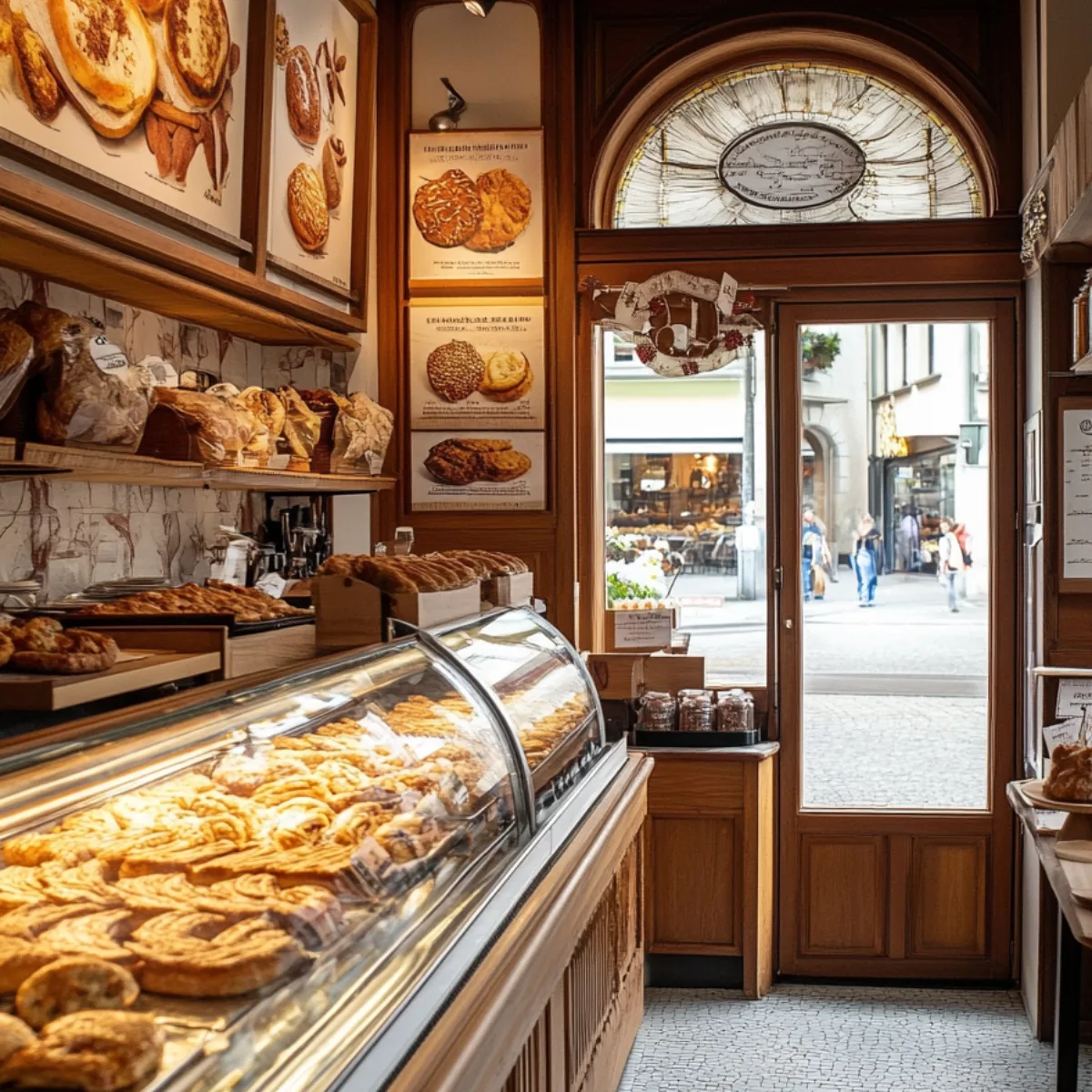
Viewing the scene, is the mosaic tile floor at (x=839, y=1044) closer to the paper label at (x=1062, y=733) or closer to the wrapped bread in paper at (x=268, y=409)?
the paper label at (x=1062, y=733)

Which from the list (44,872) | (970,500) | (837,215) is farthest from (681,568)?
(44,872)

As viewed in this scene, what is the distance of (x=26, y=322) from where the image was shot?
2.52 metres

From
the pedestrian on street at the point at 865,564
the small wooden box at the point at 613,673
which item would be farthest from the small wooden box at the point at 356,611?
the pedestrian on street at the point at 865,564

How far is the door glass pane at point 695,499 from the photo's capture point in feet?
16.6

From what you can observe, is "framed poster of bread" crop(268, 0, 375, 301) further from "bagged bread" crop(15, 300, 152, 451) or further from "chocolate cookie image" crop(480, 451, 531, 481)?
"bagged bread" crop(15, 300, 152, 451)

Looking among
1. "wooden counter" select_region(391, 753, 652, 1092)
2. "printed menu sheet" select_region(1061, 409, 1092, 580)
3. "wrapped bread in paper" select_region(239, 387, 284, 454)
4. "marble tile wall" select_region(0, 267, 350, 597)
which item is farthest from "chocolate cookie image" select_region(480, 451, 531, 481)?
"printed menu sheet" select_region(1061, 409, 1092, 580)

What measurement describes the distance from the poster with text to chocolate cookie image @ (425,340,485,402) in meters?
0.54

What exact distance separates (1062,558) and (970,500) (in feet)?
1.92

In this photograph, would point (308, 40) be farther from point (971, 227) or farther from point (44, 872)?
point (44, 872)

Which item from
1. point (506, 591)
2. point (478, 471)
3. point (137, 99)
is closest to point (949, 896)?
point (506, 591)

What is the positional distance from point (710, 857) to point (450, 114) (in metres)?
2.95

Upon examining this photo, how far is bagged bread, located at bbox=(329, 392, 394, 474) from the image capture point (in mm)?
4164

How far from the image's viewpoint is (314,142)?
13.5 feet

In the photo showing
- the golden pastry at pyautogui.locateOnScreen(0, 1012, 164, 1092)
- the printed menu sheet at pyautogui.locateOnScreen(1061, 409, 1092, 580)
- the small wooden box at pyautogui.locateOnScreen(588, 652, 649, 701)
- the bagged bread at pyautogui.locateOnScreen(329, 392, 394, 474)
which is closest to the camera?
the golden pastry at pyautogui.locateOnScreen(0, 1012, 164, 1092)
